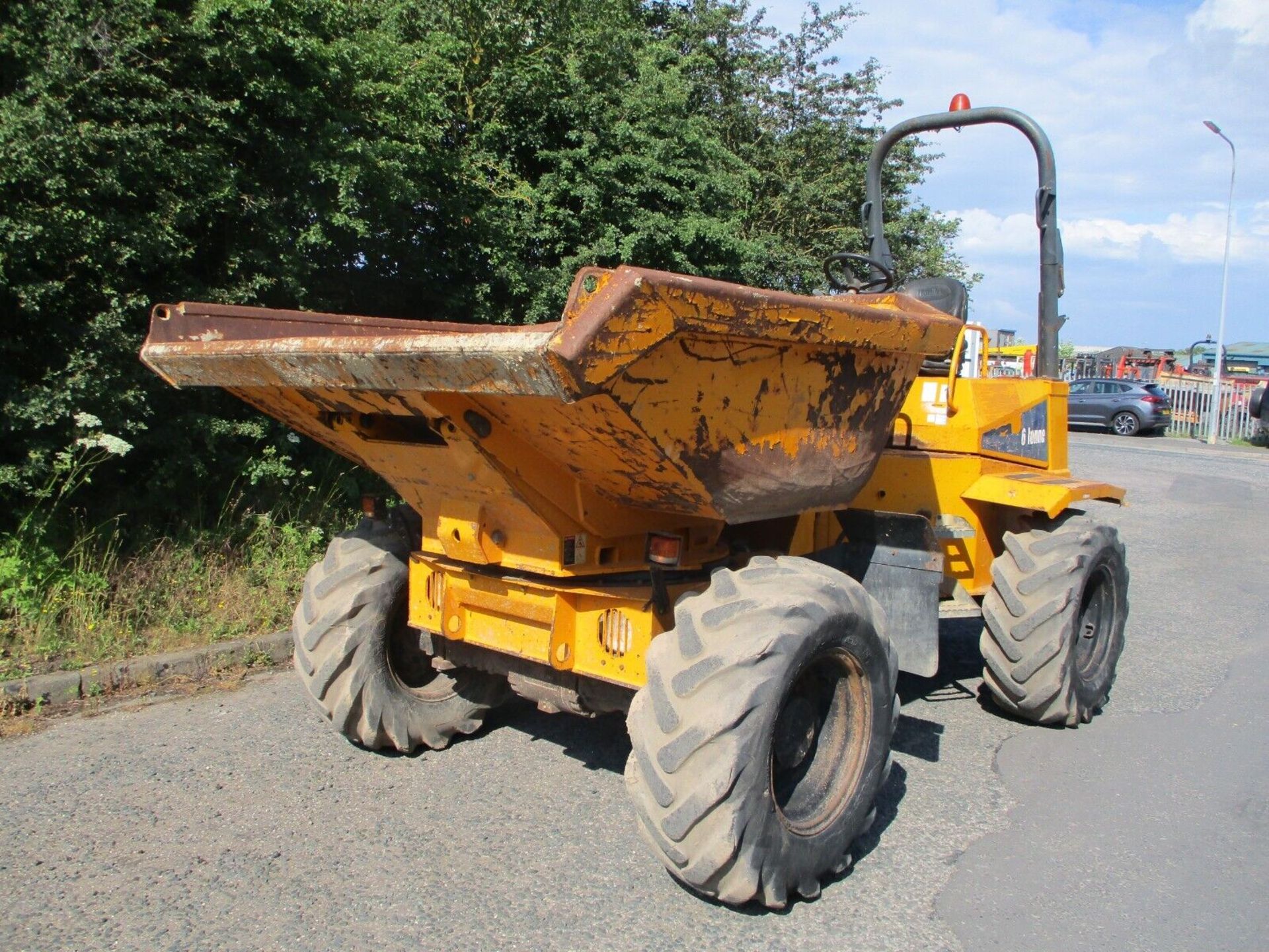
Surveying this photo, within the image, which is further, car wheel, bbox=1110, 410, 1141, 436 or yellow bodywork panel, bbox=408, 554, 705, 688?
car wheel, bbox=1110, 410, 1141, 436

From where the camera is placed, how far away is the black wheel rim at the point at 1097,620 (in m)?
5.32

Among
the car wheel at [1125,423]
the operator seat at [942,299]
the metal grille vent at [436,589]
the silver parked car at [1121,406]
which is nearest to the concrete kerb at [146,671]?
the metal grille vent at [436,589]

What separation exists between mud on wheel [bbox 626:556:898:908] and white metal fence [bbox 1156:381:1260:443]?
26.4 metres

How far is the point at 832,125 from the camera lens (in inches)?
625

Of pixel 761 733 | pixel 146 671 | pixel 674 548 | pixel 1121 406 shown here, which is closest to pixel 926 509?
pixel 674 548

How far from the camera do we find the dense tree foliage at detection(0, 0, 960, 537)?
5.35m

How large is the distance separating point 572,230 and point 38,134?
468cm

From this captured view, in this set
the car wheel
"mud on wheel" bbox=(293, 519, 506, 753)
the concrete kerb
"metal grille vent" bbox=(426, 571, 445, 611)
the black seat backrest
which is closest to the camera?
"metal grille vent" bbox=(426, 571, 445, 611)

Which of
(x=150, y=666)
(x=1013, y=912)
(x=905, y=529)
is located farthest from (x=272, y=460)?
(x=1013, y=912)

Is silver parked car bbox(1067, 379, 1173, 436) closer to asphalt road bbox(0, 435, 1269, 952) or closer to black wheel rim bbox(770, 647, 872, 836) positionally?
asphalt road bbox(0, 435, 1269, 952)

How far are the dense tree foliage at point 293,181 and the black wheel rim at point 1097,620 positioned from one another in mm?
4792

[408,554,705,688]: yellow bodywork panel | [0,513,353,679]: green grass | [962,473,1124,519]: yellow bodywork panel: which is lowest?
[0,513,353,679]: green grass

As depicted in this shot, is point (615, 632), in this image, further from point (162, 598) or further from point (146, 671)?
point (162, 598)

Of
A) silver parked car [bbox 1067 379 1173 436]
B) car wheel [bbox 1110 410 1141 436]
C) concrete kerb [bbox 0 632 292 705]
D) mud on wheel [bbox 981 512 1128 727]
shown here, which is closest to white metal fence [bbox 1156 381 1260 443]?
silver parked car [bbox 1067 379 1173 436]
